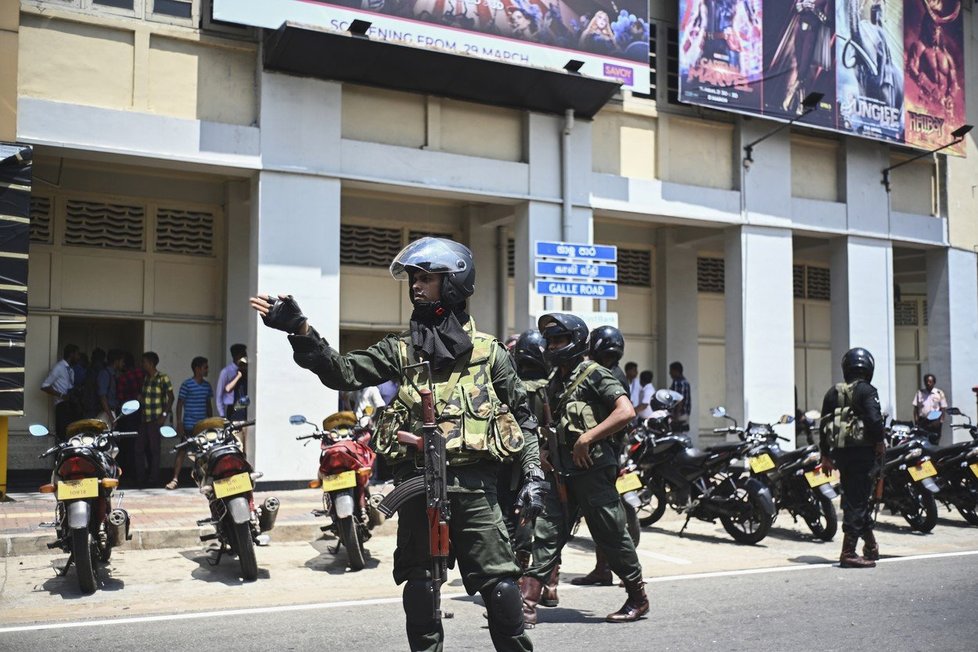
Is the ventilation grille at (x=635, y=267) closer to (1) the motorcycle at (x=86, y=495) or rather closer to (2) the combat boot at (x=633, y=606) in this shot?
(1) the motorcycle at (x=86, y=495)

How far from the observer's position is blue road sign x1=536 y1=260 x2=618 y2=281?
12.9 m

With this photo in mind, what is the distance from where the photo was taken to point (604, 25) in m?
14.4

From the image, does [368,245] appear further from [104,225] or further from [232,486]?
[232,486]

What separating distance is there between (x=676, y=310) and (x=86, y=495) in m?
12.9

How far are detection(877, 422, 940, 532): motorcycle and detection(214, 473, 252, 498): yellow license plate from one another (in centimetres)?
672

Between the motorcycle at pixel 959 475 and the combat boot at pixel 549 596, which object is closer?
the combat boot at pixel 549 596

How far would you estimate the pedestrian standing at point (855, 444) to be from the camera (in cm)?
833

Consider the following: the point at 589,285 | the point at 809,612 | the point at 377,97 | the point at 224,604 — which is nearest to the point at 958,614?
the point at 809,612

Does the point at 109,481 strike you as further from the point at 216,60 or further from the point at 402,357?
the point at 216,60

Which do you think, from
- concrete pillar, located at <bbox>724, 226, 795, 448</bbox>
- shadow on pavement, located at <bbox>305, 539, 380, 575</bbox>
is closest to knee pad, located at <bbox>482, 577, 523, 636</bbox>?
shadow on pavement, located at <bbox>305, 539, 380, 575</bbox>

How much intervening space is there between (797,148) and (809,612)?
12.0 m

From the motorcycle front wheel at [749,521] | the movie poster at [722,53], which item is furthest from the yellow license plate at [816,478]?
the movie poster at [722,53]

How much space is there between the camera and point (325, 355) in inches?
163

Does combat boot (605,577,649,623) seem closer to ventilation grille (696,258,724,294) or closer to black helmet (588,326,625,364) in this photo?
black helmet (588,326,625,364)
